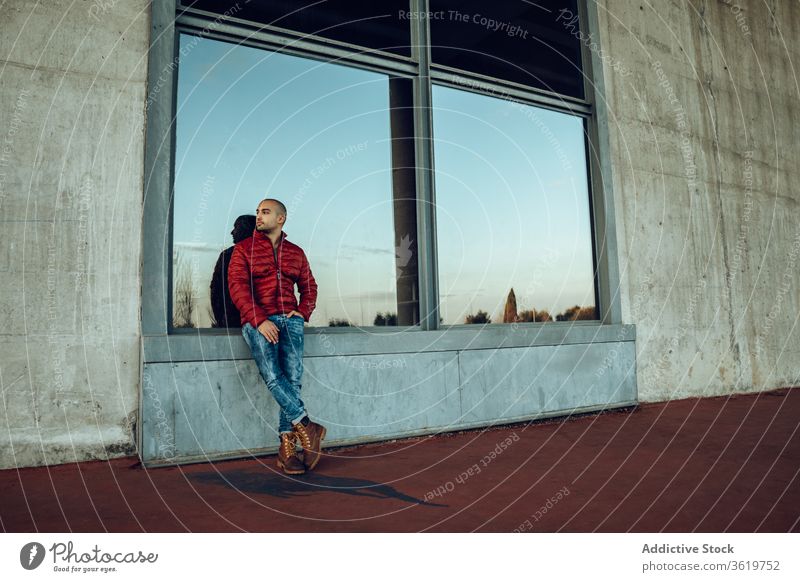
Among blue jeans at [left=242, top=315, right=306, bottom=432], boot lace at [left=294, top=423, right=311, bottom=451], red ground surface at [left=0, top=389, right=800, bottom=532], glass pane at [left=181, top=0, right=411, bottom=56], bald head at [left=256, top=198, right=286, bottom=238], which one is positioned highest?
glass pane at [left=181, top=0, right=411, bottom=56]

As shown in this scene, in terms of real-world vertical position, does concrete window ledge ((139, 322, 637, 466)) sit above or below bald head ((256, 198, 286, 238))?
below

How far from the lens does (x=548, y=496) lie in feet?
10.7

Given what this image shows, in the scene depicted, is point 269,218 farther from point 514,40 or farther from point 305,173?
point 514,40

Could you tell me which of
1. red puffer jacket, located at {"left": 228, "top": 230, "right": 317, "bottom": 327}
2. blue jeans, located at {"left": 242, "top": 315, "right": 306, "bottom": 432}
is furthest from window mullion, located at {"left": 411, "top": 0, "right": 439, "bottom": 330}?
blue jeans, located at {"left": 242, "top": 315, "right": 306, "bottom": 432}

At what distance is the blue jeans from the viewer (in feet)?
13.0

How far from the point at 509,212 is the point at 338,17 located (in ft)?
8.67

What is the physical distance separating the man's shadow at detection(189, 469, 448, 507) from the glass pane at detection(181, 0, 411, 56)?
3.70m

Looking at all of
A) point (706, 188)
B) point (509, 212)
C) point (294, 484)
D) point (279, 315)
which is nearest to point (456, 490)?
point (294, 484)

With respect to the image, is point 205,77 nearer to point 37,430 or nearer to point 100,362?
point 100,362

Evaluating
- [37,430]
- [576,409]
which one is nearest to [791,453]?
[576,409]

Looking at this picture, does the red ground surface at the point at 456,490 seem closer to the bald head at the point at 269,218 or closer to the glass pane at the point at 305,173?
the glass pane at the point at 305,173

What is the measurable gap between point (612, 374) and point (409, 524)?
14.5ft

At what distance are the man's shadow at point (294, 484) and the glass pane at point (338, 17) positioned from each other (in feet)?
12.1

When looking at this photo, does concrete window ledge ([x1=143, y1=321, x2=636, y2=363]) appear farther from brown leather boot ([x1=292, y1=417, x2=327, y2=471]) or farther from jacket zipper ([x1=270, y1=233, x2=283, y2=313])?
brown leather boot ([x1=292, y1=417, x2=327, y2=471])
